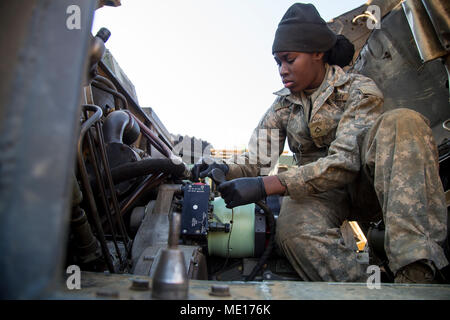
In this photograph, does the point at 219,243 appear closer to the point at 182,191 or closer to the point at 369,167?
the point at 182,191

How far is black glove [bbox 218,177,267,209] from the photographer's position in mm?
1770

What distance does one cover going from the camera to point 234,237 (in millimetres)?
Answer: 1984

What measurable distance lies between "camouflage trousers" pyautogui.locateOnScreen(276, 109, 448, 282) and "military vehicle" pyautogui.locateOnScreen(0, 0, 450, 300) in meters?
0.15

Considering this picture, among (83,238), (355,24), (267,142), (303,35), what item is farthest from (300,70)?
(83,238)

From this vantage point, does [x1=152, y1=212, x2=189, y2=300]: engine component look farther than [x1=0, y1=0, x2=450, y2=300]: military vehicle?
Yes

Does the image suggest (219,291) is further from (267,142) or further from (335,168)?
(267,142)

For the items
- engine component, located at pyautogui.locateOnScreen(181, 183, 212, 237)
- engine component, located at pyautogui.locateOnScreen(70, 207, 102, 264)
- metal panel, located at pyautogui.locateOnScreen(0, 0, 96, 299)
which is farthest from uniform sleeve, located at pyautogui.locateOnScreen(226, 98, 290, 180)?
Result: metal panel, located at pyautogui.locateOnScreen(0, 0, 96, 299)

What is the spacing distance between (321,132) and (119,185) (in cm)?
129

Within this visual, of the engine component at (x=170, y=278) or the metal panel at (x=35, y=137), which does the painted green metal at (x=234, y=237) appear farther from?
the metal panel at (x=35, y=137)

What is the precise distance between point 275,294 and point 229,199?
100cm

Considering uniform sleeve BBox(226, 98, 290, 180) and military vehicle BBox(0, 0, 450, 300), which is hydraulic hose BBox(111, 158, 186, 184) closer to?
military vehicle BBox(0, 0, 450, 300)

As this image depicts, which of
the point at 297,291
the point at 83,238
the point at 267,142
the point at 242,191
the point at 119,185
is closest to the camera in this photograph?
the point at 297,291
